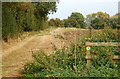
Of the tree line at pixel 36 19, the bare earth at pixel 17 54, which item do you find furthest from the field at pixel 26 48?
the tree line at pixel 36 19

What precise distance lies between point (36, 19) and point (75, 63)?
506 inches

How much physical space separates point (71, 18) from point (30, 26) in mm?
8941

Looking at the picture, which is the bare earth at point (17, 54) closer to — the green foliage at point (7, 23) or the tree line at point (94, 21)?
the tree line at point (94, 21)

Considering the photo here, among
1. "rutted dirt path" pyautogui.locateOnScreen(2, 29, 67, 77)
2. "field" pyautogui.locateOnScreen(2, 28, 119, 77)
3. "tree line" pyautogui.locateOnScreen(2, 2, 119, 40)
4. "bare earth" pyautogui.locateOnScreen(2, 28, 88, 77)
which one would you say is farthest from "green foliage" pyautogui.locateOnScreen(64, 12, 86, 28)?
"rutted dirt path" pyautogui.locateOnScreen(2, 29, 67, 77)

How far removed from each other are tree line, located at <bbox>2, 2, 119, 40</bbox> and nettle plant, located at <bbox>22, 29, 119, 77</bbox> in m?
0.86

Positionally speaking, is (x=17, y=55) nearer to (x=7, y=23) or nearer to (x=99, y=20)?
(x=7, y=23)

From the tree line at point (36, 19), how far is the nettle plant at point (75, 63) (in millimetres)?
858

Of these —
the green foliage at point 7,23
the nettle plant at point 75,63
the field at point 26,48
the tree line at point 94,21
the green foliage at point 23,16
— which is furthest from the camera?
the green foliage at point 23,16

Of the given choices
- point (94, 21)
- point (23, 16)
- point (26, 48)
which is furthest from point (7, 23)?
point (94, 21)

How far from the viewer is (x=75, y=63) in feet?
16.5

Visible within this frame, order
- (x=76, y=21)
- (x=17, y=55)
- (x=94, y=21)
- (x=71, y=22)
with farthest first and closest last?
(x=17, y=55), (x=71, y=22), (x=76, y=21), (x=94, y=21)

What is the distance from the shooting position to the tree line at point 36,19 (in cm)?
663

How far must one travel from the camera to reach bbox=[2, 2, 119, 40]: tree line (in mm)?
6634

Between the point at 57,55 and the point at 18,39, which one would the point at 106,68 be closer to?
the point at 57,55
